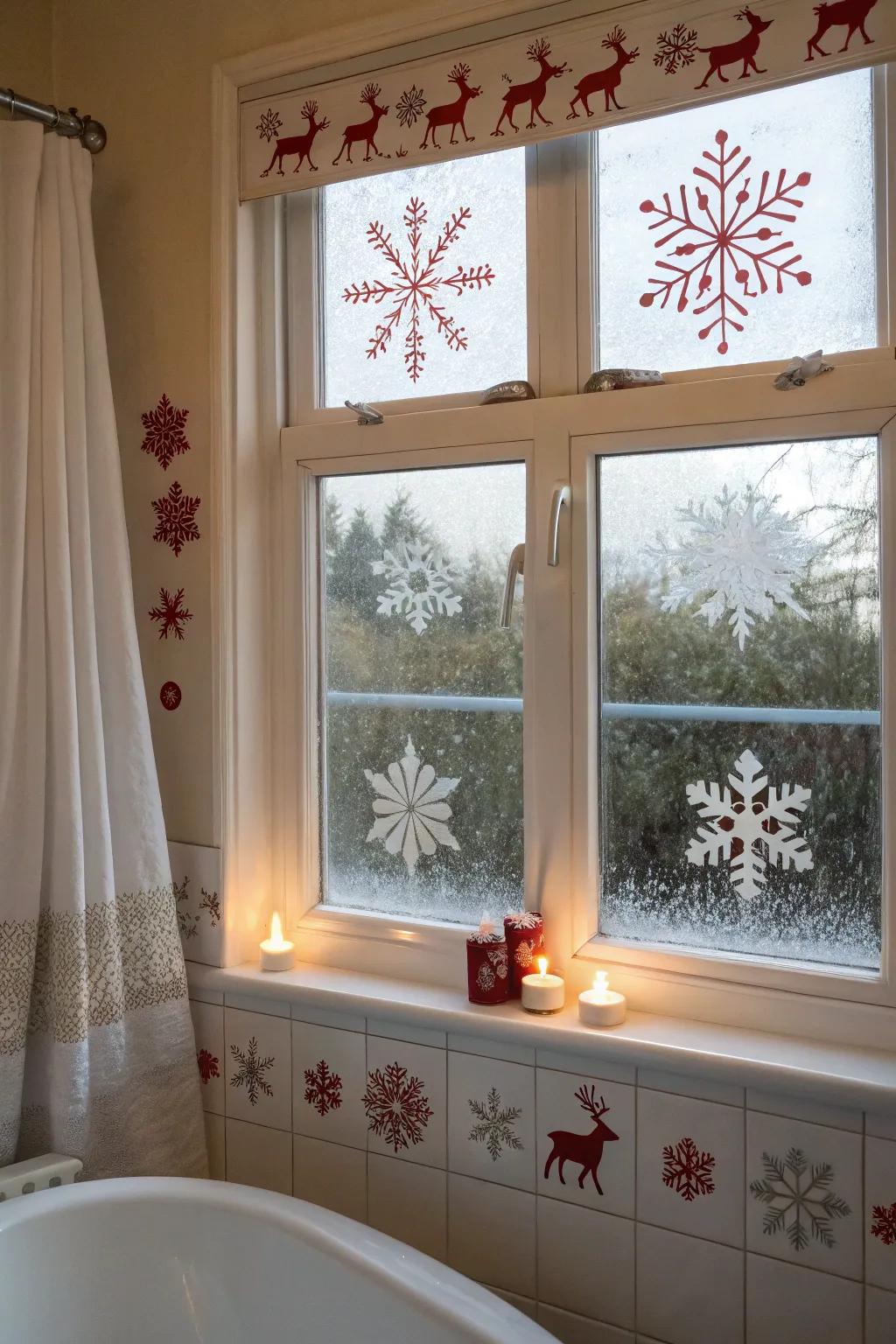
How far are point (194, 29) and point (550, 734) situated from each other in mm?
1340

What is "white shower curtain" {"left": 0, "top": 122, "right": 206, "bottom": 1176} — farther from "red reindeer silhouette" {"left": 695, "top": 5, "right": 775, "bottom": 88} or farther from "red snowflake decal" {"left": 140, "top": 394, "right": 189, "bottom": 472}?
"red reindeer silhouette" {"left": 695, "top": 5, "right": 775, "bottom": 88}

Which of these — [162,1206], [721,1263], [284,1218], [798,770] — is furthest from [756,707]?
[162,1206]

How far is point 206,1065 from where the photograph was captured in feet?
6.24

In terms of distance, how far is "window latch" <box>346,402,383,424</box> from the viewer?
5.82 ft

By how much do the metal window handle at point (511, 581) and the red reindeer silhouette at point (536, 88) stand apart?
61 cm

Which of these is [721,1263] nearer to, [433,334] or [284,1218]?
[284,1218]

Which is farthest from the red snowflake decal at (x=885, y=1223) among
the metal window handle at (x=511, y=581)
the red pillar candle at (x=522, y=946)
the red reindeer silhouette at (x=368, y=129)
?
the red reindeer silhouette at (x=368, y=129)

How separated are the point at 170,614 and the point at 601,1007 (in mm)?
984

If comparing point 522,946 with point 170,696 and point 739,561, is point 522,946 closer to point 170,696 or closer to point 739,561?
point 739,561

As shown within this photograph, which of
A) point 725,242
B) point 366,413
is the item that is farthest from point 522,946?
point 725,242

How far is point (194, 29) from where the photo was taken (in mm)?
1874

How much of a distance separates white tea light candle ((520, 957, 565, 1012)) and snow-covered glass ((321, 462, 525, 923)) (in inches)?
6.5

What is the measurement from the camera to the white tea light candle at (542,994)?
1596 millimetres

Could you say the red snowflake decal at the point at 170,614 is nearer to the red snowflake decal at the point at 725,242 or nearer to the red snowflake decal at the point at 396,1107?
the red snowflake decal at the point at 396,1107
